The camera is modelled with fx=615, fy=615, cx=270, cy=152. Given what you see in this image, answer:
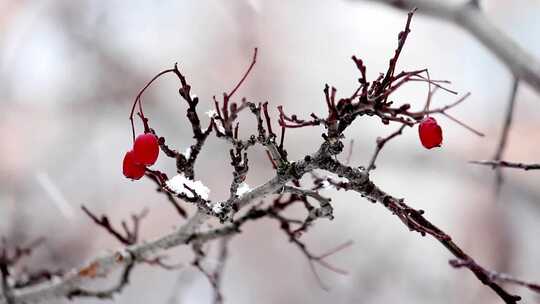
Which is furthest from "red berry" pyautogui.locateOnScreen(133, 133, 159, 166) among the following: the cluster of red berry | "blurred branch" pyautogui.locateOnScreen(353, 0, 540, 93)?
"blurred branch" pyautogui.locateOnScreen(353, 0, 540, 93)

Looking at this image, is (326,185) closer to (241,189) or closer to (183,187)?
(241,189)

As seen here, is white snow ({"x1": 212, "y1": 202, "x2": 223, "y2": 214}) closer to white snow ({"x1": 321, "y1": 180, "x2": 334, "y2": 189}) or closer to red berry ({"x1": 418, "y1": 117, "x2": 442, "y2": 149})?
white snow ({"x1": 321, "y1": 180, "x2": 334, "y2": 189})

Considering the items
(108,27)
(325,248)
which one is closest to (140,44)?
(108,27)

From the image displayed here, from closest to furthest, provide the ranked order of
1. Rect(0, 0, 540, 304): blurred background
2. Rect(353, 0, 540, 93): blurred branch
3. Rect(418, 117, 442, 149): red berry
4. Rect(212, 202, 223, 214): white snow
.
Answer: Rect(418, 117, 442, 149): red berry < Rect(212, 202, 223, 214): white snow < Rect(353, 0, 540, 93): blurred branch < Rect(0, 0, 540, 304): blurred background

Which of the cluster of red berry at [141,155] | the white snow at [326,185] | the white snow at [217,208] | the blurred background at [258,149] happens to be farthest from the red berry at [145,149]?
the blurred background at [258,149]

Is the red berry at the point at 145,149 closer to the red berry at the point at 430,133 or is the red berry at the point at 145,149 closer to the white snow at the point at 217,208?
the white snow at the point at 217,208

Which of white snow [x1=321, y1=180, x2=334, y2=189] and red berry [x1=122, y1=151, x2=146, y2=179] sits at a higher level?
white snow [x1=321, y1=180, x2=334, y2=189]

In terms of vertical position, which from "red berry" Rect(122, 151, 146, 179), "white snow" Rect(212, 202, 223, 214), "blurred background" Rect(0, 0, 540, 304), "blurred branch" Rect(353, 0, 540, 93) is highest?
"blurred background" Rect(0, 0, 540, 304)

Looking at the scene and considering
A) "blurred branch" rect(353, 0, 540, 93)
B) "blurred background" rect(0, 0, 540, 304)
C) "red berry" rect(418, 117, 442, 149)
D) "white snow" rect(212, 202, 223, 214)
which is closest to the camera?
"red berry" rect(418, 117, 442, 149)
